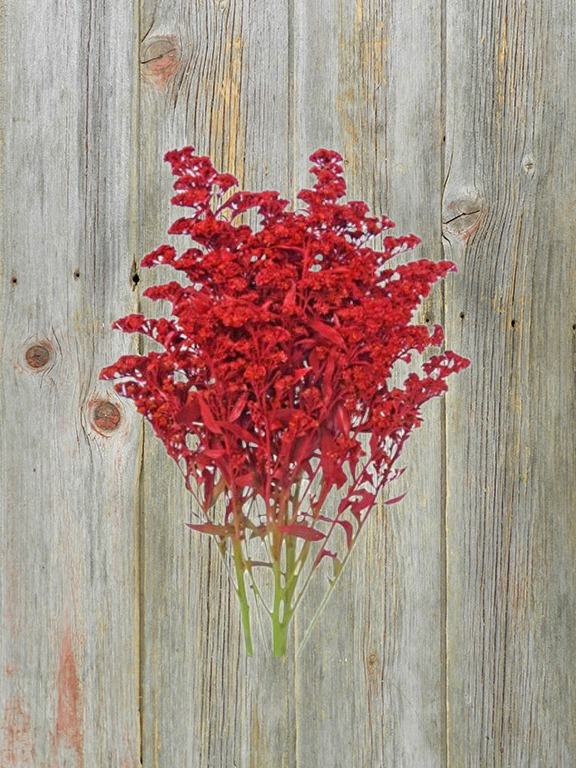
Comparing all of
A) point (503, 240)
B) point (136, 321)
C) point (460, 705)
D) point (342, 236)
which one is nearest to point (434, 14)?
point (503, 240)

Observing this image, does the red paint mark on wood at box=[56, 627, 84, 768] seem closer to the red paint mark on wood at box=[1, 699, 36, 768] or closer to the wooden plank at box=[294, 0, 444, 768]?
the red paint mark on wood at box=[1, 699, 36, 768]

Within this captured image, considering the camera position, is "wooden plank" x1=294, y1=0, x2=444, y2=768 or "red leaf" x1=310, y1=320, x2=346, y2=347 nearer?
"red leaf" x1=310, y1=320, x2=346, y2=347

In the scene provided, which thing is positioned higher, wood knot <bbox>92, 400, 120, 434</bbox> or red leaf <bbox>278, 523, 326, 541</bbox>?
wood knot <bbox>92, 400, 120, 434</bbox>

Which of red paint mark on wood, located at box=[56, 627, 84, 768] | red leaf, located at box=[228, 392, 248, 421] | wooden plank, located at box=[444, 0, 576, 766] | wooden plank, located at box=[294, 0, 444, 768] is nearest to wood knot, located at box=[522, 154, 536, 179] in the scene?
wooden plank, located at box=[444, 0, 576, 766]

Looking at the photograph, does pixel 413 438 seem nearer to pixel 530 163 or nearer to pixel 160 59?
pixel 530 163

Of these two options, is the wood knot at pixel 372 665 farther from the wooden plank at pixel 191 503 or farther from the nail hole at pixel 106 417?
the nail hole at pixel 106 417

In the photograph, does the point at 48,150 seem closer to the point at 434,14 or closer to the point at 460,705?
the point at 434,14
